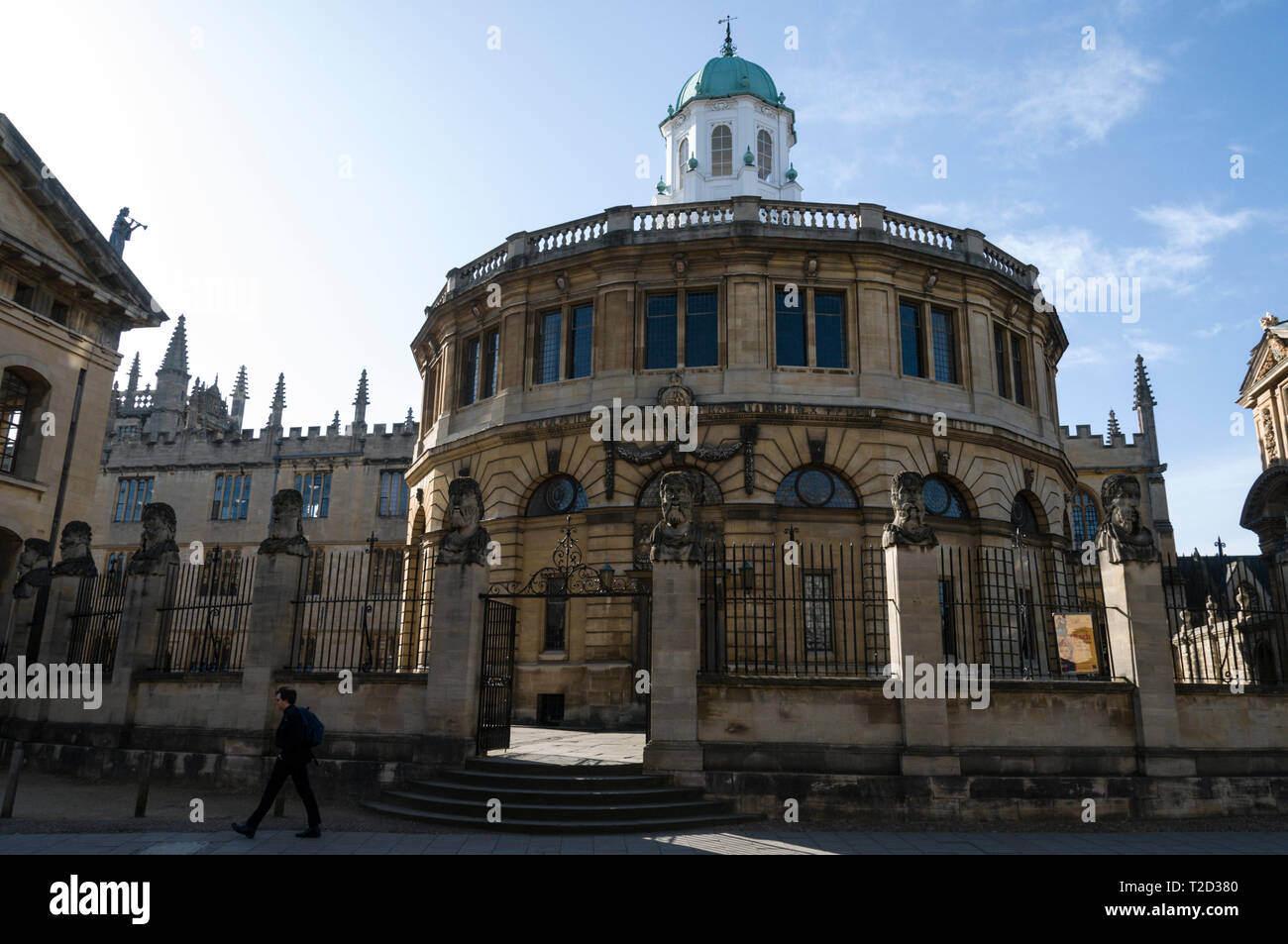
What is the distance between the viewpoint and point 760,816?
12734mm

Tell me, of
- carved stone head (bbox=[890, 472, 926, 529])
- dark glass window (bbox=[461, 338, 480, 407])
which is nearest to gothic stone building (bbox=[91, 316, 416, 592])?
dark glass window (bbox=[461, 338, 480, 407])

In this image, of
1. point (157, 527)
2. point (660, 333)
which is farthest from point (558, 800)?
point (660, 333)

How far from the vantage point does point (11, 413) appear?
25188 millimetres

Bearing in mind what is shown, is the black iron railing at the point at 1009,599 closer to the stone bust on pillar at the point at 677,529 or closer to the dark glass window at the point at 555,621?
the stone bust on pillar at the point at 677,529

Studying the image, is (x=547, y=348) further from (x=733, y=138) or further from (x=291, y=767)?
(x=733, y=138)

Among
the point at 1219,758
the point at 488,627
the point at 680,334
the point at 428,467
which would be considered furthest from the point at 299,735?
the point at 428,467

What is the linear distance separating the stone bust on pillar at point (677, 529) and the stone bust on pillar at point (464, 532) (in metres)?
3.03

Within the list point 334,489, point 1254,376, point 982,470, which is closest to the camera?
point 982,470

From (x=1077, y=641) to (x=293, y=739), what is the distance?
1219cm

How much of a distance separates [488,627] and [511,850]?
525 cm

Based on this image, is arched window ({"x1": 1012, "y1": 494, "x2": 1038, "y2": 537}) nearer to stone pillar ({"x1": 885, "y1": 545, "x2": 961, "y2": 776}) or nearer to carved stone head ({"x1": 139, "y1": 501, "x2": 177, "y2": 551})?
stone pillar ({"x1": 885, "y1": 545, "x2": 961, "y2": 776})

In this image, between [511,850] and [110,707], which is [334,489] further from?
[511,850]

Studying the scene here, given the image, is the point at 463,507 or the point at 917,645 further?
→ the point at 463,507

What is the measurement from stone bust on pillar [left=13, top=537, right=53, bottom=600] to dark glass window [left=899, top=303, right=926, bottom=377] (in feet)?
75.1
